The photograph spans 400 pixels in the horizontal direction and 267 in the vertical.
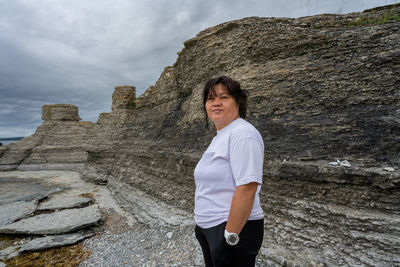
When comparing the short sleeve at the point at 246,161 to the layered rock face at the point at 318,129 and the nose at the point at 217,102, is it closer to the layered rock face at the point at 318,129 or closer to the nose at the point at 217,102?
the nose at the point at 217,102

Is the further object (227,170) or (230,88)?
(230,88)

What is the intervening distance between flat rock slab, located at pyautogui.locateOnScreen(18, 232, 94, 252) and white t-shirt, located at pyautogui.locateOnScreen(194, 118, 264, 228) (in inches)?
210

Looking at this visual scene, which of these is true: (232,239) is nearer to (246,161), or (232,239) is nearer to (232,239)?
(232,239)

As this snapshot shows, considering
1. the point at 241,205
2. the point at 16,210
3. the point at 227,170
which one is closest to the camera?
the point at 241,205

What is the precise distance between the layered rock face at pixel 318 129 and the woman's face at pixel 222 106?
245 centimetres

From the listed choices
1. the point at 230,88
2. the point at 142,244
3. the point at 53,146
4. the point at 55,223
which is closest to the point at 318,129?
the point at 230,88

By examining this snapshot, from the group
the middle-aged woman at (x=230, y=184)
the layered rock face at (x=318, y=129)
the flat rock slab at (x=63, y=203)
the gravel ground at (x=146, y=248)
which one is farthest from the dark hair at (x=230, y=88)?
the flat rock slab at (x=63, y=203)

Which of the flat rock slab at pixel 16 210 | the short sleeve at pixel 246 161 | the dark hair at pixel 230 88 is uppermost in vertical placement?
the dark hair at pixel 230 88

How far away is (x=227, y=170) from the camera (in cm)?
143

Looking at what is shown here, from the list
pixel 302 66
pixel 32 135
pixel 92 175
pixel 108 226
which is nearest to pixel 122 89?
pixel 92 175

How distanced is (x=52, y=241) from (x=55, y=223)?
926 millimetres

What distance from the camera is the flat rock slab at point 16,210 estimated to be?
21.6 feet

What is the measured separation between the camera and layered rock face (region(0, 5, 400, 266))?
2910 millimetres

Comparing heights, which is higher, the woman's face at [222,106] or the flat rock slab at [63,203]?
the woman's face at [222,106]
